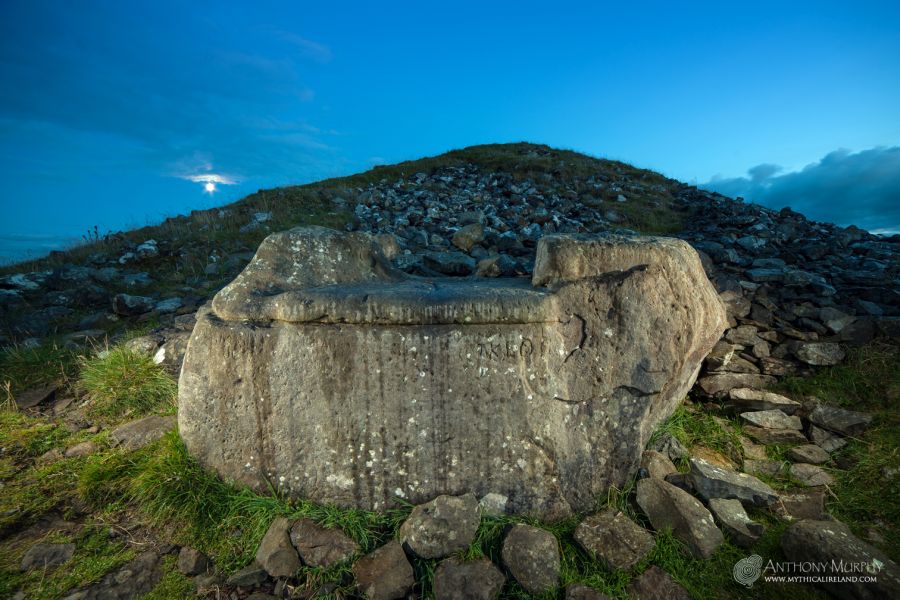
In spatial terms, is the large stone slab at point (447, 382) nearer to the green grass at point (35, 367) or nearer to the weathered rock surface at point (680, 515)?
the weathered rock surface at point (680, 515)

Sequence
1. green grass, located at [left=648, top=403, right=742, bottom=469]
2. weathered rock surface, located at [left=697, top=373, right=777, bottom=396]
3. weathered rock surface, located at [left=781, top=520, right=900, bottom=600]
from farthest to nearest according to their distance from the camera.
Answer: weathered rock surface, located at [left=697, top=373, right=777, bottom=396] < green grass, located at [left=648, top=403, right=742, bottom=469] < weathered rock surface, located at [left=781, top=520, right=900, bottom=600]

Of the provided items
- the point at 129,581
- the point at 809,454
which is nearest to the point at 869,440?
the point at 809,454

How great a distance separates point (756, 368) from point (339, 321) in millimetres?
5210

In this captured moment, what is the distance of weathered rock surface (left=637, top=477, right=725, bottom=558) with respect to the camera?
3.17 m

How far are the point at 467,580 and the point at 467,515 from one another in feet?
1.32

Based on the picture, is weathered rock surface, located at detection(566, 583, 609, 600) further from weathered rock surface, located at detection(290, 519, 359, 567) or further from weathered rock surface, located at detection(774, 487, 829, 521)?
weathered rock surface, located at detection(774, 487, 829, 521)

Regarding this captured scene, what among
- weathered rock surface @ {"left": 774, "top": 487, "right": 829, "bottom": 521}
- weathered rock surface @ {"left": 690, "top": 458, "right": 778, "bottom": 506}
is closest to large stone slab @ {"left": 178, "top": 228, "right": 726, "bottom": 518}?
weathered rock surface @ {"left": 690, "top": 458, "right": 778, "bottom": 506}

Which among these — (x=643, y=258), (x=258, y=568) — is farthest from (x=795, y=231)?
(x=258, y=568)

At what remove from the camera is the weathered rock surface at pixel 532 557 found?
286cm

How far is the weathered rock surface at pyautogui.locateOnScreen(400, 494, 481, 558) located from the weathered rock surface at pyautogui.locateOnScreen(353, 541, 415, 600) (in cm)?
12

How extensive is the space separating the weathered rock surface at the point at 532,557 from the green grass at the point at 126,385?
3.83 metres

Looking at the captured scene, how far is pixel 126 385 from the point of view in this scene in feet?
17.0

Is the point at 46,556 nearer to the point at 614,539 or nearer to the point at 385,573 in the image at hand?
the point at 385,573

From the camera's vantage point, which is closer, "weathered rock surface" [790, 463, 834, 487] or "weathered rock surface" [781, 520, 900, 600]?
"weathered rock surface" [781, 520, 900, 600]
